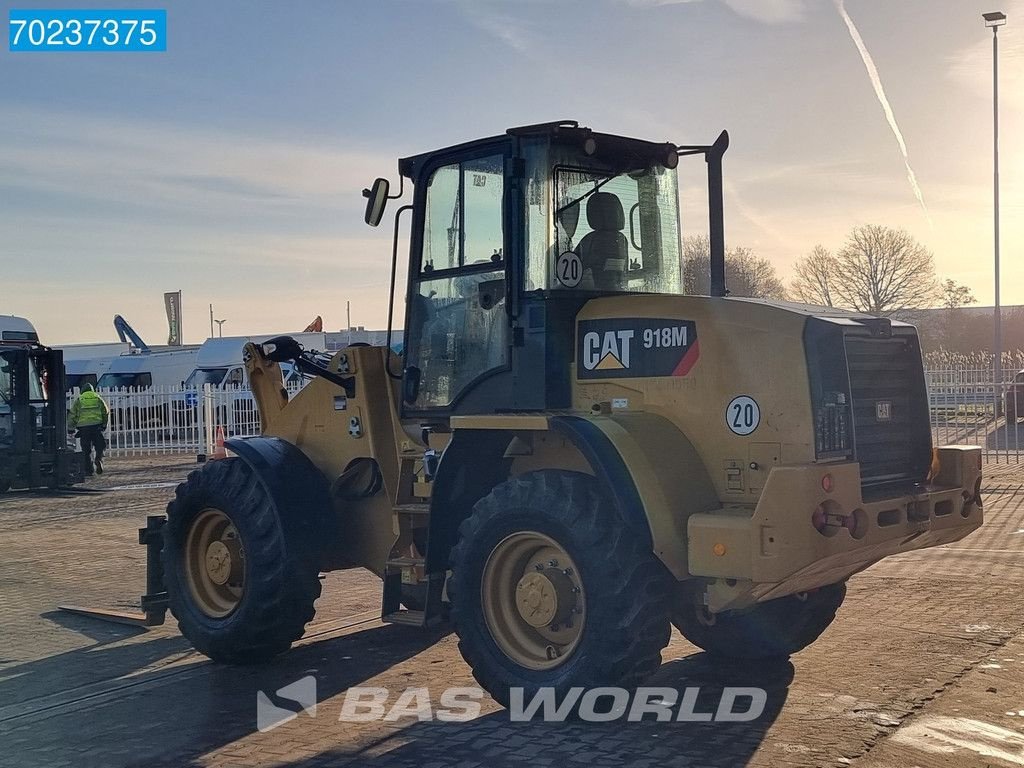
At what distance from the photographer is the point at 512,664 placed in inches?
242

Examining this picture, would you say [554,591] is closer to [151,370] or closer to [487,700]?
[487,700]

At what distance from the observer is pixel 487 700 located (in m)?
6.45

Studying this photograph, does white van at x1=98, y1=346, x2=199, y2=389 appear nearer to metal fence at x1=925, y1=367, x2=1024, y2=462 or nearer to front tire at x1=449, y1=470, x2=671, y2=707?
metal fence at x1=925, y1=367, x2=1024, y2=462

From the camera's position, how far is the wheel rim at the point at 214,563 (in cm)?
779

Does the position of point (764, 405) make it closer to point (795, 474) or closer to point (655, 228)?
point (795, 474)

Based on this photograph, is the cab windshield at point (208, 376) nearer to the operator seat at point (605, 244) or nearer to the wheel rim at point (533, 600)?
the operator seat at point (605, 244)

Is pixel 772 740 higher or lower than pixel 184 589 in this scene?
lower

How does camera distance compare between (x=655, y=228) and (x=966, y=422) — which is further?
(x=966, y=422)

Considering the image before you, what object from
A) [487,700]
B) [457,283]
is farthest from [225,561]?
[457,283]

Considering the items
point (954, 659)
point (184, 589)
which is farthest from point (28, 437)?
point (954, 659)

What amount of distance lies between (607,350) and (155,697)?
329 cm

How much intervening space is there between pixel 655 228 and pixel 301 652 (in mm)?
3615

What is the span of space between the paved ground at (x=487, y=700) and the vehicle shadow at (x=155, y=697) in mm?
17

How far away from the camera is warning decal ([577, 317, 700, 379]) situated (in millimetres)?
6188
